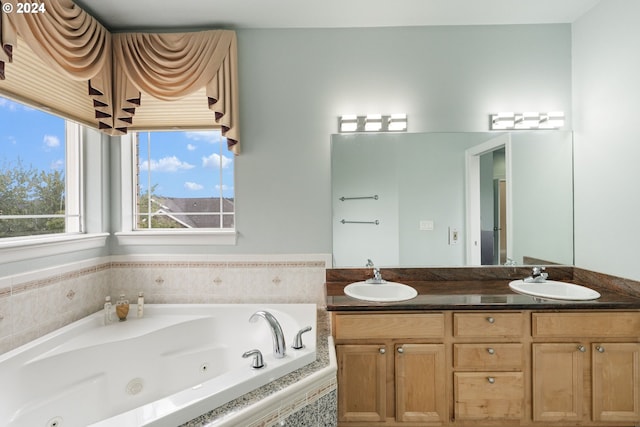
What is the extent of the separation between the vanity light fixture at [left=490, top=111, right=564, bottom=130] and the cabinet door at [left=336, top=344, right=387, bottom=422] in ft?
5.85

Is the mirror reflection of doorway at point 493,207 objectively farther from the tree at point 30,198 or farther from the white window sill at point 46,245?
the tree at point 30,198

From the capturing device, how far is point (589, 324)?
1.67 metres

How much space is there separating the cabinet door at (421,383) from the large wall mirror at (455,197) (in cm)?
66

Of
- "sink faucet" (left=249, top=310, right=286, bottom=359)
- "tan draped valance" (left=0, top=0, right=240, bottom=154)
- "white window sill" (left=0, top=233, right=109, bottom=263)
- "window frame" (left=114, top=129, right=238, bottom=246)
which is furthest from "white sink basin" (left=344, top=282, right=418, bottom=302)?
"white window sill" (left=0, top=233, right=109, bottom=263)

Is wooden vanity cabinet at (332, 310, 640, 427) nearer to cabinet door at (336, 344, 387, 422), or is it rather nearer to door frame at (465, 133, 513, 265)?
cabinet door at (336, 344, 387, 422)

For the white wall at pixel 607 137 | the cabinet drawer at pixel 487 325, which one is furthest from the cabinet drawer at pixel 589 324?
the white wall at pixel 607 137

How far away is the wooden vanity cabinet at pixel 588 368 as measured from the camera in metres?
1.67

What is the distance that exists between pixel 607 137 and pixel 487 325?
4.79 feet

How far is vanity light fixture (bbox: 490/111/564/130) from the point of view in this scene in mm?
2184

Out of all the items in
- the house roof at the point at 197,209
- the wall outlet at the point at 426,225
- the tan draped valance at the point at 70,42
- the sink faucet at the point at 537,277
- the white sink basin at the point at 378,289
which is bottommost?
the white sink basin at the point at 378,289

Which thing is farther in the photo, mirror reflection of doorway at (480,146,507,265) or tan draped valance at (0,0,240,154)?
mirror reflection of doorway at (480,146,507,265)

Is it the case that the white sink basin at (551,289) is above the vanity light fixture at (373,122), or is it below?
below

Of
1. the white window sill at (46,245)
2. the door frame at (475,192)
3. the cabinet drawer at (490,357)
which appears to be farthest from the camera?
the door frame at (475,192)

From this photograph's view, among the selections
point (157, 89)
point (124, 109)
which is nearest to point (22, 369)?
point (124, 109)
